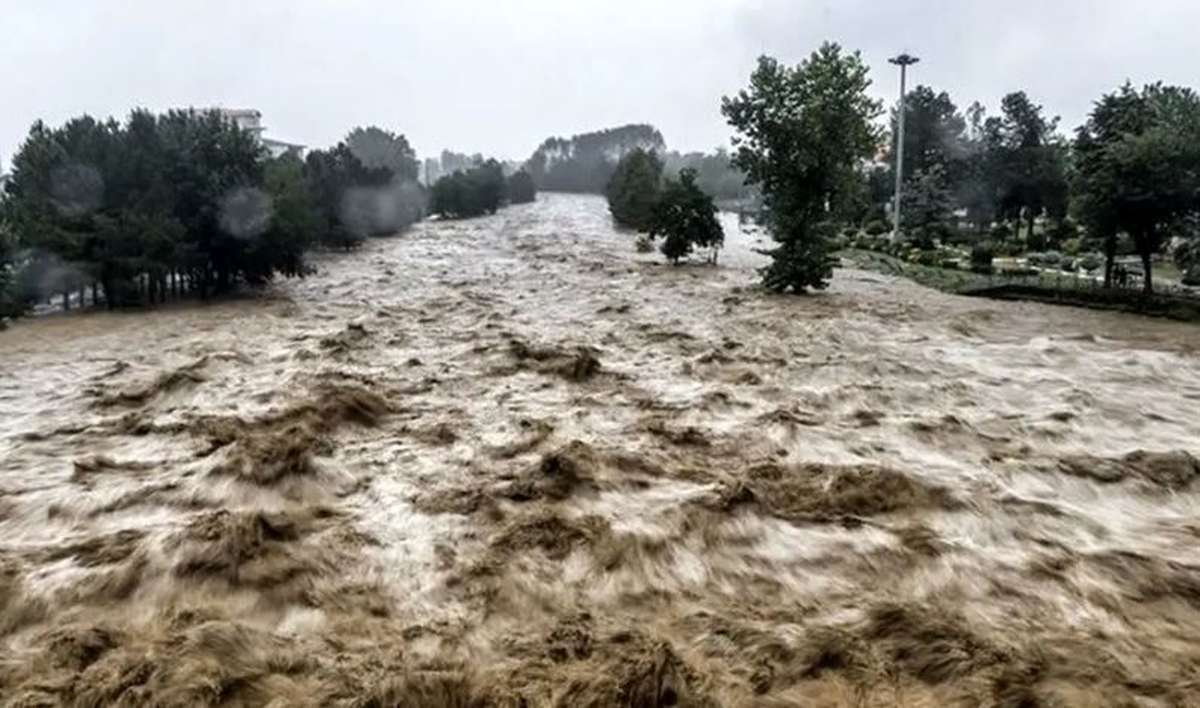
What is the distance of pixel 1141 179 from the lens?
80.0 feet

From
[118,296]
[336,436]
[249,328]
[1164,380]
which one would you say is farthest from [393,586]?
[118,296]

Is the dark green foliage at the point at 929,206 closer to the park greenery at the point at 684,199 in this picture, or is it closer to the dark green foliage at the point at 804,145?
the park greenery at the point at 684,199

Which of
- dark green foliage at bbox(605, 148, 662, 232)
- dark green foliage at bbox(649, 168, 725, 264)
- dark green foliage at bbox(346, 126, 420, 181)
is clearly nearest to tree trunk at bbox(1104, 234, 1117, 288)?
dark green foliage at bbox(649, 168, 725, 264)

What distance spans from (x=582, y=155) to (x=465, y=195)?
75.4m

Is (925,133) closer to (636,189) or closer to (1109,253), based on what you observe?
(636,189)

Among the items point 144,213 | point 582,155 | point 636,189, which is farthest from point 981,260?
point 582,155

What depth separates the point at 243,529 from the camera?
8.52 meters

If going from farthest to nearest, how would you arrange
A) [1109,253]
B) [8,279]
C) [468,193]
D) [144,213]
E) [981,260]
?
[468,193] < [981,260] < [144,213] < [1109,253] < [8,279]

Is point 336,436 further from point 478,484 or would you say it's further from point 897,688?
point 897,688

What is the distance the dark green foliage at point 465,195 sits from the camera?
86625 mm

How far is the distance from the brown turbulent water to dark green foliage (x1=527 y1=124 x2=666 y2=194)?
136373mm

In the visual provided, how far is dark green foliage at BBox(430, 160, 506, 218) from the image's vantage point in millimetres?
86625

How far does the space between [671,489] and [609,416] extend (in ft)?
10.8

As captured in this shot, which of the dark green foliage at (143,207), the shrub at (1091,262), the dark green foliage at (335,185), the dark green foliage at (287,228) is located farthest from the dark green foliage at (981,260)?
the dark green foliage at (335,185)
